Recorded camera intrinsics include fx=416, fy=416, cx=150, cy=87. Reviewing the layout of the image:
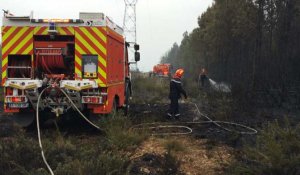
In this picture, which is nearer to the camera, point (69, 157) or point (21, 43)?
point (69, 157)

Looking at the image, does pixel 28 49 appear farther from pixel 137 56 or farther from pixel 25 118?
pixel 137 56

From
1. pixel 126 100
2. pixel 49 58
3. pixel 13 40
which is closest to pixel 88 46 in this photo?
pixel 49 58

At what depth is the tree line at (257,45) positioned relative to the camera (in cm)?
2073

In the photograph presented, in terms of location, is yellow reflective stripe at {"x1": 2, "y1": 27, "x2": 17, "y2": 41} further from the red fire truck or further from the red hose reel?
the red hose reel

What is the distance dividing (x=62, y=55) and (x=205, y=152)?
13.9 feet

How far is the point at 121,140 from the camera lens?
8.30 meters

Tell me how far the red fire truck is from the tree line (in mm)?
8066

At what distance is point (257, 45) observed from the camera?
2411 centimetres

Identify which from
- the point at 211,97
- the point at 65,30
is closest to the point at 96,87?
the point at 65,30

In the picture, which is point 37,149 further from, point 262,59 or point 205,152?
point 262,59

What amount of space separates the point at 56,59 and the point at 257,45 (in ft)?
54.2

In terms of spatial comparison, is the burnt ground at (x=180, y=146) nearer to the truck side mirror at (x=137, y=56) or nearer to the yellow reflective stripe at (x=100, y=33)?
the truck side mirror at (x=137, y=56)

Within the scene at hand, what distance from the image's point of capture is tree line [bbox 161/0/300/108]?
2073 centimetres

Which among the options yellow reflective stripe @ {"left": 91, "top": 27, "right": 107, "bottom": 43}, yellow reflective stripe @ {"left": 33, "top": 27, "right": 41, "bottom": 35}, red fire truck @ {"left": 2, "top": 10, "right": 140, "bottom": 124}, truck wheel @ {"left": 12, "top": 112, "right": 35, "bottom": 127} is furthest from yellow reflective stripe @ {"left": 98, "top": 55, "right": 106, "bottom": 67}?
truck wheel @ {"left": 12, "top": 112, "right": 35, "bottom": 127}
